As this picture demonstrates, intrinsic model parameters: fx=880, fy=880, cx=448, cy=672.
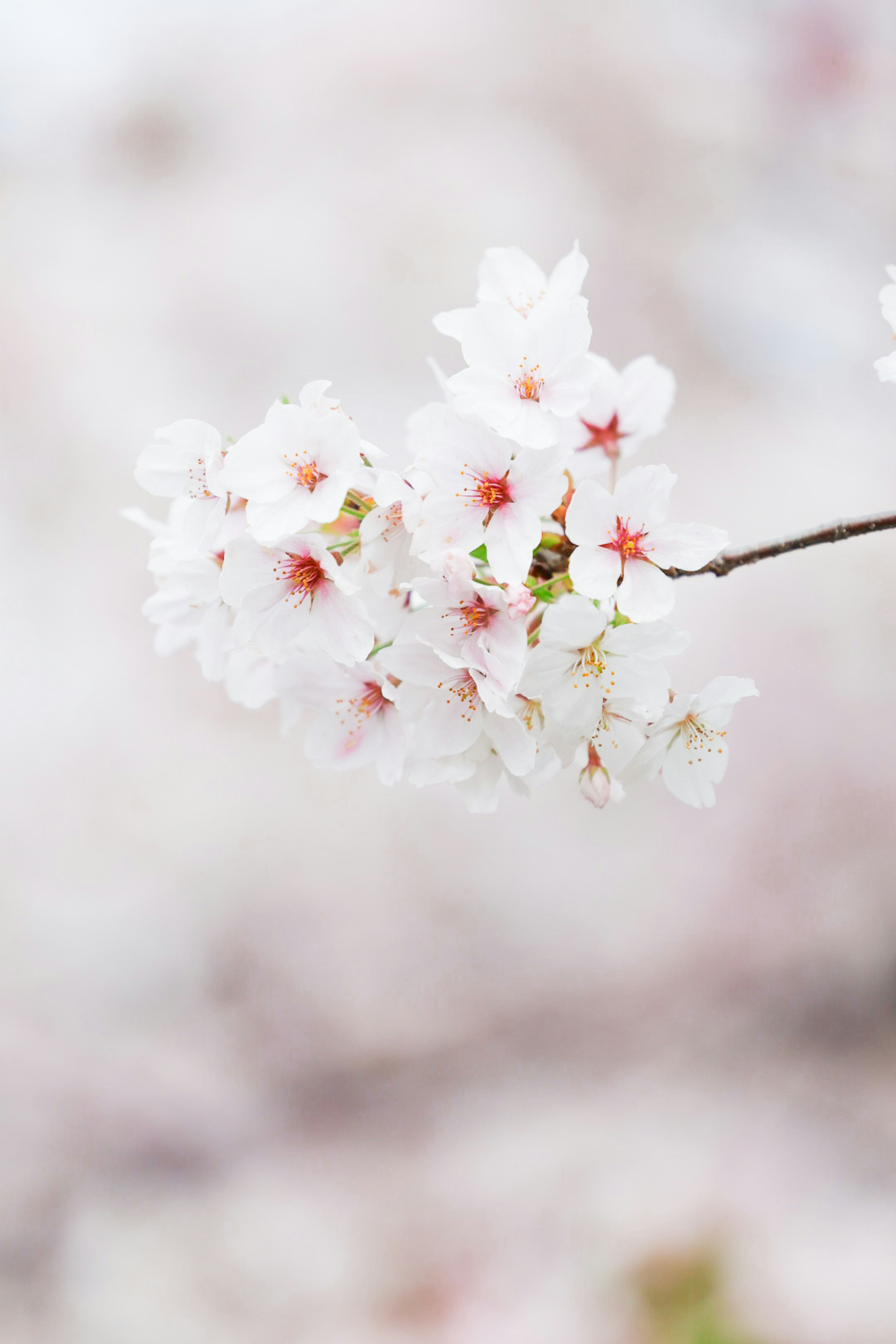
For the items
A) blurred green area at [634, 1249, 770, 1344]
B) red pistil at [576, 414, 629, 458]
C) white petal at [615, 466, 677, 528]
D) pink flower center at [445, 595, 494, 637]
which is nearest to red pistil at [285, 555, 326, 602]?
pink flower center at [445, 595, 494, 637]

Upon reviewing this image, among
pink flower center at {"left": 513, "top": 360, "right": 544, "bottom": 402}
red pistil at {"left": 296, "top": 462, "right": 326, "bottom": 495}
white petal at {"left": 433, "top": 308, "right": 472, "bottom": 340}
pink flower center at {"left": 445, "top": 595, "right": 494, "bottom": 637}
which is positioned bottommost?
pink flower center at {"left": 445, "top": 595, "right": 494, "bottom": 637}

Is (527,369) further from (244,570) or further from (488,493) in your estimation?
(244,570)

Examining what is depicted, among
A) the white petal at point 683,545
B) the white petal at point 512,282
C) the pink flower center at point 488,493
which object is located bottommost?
the white petal at point 683,545

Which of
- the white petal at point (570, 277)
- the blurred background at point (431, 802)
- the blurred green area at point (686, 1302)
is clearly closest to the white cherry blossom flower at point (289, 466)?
the white petal at point (570, 277)

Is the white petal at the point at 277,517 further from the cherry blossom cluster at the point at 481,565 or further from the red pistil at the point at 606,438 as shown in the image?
the red pistil at the point at 606,438

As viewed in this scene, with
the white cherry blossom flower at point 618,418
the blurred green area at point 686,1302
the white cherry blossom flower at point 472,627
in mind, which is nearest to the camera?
the white cherry blossom flower at point 472,627

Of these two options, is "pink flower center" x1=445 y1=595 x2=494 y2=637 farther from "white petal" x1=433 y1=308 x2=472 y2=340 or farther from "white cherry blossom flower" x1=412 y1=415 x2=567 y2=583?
"white petal" x1=433 y1=308 x2=472 y2=340

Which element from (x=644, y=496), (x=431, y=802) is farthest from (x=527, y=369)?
(x=431, y=802)
